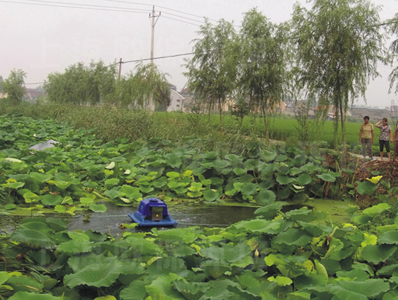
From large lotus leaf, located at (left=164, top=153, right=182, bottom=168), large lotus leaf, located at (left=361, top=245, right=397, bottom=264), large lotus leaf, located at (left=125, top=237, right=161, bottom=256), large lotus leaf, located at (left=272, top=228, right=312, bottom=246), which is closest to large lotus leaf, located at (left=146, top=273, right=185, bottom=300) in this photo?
large lotus leaf, located at (left=125, top=237, right=161, bottom=256)

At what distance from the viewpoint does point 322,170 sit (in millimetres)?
5039

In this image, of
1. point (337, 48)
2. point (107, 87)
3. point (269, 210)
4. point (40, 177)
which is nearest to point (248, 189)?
point (269, 210)

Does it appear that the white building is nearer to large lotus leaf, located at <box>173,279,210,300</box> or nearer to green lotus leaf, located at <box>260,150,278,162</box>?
green lotus leaf, located at <box>260,150,278,162</box>

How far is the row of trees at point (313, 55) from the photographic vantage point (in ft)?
33.9

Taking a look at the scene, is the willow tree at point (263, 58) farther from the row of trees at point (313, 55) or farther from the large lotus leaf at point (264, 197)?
the large lotus leaf at point (264, 197)

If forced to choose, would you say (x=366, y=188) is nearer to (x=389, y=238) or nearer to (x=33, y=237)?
(x=389, y=238)

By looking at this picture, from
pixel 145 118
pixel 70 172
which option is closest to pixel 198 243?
pixel 70 172

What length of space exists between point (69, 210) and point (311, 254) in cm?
216

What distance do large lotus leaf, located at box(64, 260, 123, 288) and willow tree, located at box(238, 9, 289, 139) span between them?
11.0m

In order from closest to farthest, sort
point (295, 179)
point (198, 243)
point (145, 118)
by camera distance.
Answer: point (198, 243) → point (295, 179) → point (145, 118)

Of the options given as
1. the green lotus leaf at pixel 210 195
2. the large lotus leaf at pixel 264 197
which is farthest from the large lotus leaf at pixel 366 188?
the green lotus leaf at pixel 210 195

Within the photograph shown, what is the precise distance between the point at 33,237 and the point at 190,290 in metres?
0.89

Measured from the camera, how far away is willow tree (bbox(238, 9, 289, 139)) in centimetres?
1245

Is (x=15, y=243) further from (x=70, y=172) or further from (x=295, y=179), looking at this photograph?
(x=295, y=179)
